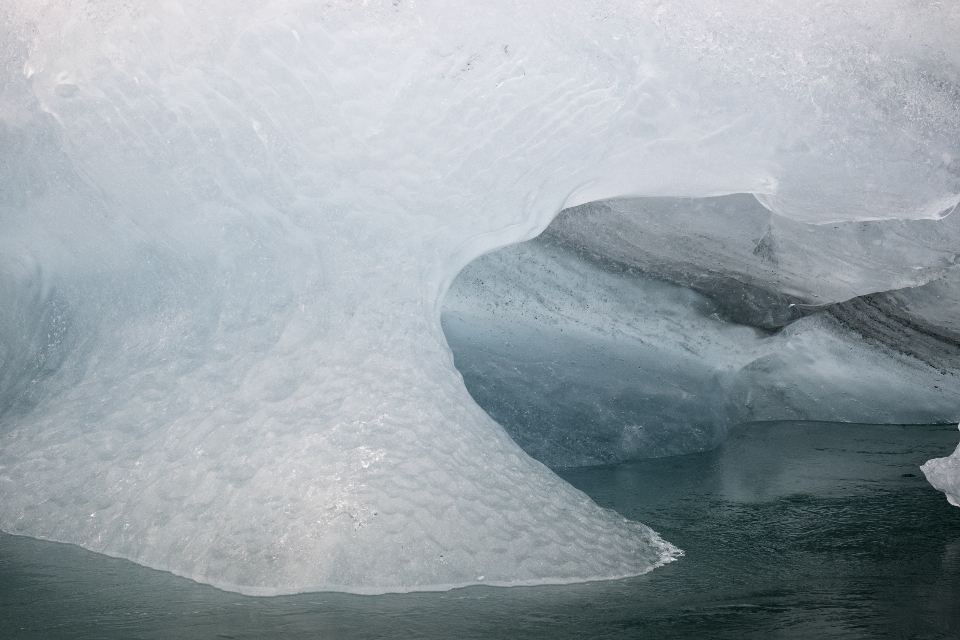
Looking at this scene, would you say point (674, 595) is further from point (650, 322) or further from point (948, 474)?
point (650, 322)

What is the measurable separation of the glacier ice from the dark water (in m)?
0.23

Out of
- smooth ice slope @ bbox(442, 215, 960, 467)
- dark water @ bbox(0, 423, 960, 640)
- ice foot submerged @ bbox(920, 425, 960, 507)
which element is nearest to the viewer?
dark water @ bbox(0, 423, 960, 640)

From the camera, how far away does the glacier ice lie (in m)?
2.33

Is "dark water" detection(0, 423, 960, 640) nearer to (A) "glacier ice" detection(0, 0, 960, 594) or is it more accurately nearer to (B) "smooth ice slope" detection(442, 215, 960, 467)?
(A) "glacier ice" detection(0, 0, 960, 594)

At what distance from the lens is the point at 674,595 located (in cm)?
183

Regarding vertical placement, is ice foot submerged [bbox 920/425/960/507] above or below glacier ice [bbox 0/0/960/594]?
below

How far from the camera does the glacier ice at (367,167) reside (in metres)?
2.33

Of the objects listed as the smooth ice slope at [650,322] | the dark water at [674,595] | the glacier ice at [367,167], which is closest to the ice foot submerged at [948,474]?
Result: the dark water at [674,595]

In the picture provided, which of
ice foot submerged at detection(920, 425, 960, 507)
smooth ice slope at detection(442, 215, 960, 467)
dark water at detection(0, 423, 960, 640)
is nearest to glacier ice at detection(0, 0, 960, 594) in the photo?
dark water at detection(0, 423, 960, 640)

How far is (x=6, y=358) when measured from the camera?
9.89ft

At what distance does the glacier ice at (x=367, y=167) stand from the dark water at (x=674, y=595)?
225 mm

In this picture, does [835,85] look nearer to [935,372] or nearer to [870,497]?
[870,497]

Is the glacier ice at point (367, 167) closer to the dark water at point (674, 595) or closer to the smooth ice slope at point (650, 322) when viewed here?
the dark water at point (674, 595)

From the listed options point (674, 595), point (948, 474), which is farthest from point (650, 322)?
point (674, 595)
